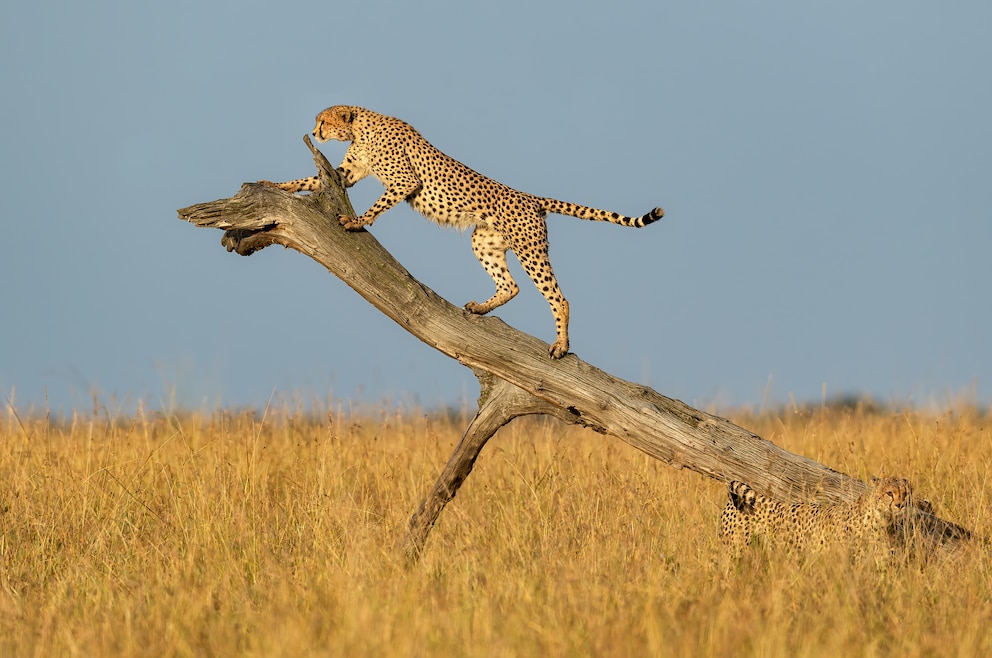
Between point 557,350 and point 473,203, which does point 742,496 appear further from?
point 473,203

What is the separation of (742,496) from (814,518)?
0.46 m

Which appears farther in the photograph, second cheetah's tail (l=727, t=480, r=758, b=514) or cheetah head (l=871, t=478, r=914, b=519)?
second cheetah's tail (l=727, t=480, r=758, b=514)

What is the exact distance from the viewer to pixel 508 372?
6332 mm

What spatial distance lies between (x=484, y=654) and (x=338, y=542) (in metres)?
2.24

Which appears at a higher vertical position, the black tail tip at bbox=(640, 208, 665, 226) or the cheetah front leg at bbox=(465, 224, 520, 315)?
the black tail tip at bbox=(640, 208, 665, 226)

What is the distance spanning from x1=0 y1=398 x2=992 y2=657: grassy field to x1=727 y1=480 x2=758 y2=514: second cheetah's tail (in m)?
0.27

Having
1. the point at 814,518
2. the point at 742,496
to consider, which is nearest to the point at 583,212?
the point at 742,496

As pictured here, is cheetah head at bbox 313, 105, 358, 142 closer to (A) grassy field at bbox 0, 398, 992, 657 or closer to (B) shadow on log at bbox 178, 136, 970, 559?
(B) shadow on log at bbox 178, 136, 970, 559

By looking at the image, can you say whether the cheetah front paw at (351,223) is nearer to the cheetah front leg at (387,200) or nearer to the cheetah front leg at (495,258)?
the cheetah front leg at (387,200)

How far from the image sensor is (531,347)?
634cm

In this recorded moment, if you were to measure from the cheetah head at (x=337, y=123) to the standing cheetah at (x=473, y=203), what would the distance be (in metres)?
0.22

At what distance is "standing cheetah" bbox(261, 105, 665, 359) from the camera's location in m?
6.72

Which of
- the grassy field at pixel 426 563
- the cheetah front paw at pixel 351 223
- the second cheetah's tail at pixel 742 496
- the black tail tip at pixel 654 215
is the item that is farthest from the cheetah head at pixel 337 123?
the second cheetah's tail at pixel 742 496

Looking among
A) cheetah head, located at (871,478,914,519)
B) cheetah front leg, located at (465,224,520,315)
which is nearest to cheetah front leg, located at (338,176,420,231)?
cheetah front leg, located at (465,224,520,315)
